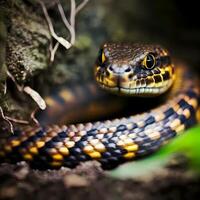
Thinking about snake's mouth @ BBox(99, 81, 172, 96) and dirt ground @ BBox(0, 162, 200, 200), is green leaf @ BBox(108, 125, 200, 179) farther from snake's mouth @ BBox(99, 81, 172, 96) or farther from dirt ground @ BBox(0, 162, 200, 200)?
snake's mouth @ BBox(99, 81, 172, 96)

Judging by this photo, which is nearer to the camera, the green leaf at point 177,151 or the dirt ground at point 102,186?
the green leaf at point 177,151

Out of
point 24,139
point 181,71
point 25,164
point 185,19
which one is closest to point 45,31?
point 24,139

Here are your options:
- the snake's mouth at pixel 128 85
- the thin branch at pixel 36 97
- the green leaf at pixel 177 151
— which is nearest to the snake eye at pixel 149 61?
the snake's mouth at pixel 128 85

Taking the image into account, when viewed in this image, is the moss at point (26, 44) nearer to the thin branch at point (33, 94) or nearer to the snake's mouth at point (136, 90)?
the thin branch at point (33, 94)

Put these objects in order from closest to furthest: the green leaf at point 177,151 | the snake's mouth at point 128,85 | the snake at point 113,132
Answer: the green leaf at point 177,151 < the snake at point 113,132 < the snake's mouth at point 128,85

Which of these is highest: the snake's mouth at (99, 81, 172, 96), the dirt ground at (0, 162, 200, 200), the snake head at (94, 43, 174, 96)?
the snake head at (94, 43, 174, 96)

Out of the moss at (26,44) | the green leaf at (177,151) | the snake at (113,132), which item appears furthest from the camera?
the moss at (26,44)

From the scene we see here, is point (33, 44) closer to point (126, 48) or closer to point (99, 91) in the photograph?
point (126, 48)

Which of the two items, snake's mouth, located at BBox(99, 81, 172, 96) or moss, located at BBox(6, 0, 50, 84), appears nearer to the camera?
moss, located at BBox(6, 0, 50, 84)

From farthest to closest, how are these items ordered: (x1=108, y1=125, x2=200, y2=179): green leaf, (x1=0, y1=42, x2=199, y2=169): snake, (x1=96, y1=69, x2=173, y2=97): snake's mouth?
(x1=96, y1=69, x2=173, y2=97): snake's mouth
(x1=0, y1=42, x2=199, y2=169): snake
(x1=108, y1=125, x2=200, y2=179): green leaf

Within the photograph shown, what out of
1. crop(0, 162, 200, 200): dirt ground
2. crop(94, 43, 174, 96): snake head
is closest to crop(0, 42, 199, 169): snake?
crop(94, 43, 174, 96): snake head
